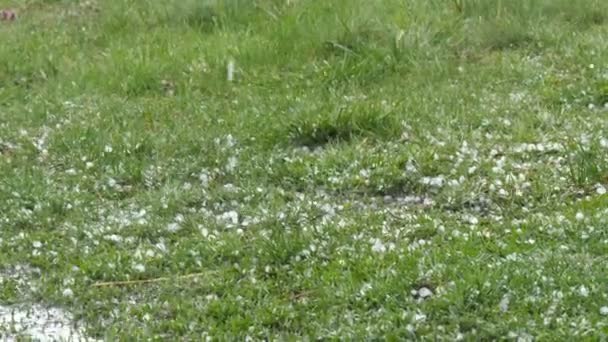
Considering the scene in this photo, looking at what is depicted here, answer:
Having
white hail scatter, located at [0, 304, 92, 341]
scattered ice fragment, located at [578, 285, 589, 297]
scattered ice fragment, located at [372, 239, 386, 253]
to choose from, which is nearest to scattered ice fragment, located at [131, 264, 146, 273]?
white hail scatter, located at [0, 304, 92, 341]

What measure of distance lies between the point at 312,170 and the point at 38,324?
7.26 feet

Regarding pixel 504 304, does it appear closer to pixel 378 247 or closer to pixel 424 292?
pixel 424 292

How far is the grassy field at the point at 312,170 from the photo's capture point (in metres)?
4.89

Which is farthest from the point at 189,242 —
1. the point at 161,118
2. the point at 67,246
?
the point at 161,118

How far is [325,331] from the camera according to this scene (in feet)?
15.3

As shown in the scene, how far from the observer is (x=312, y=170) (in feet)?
21.7

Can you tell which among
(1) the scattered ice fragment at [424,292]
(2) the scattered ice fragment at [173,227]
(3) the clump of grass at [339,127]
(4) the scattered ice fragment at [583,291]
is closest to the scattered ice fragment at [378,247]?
(1) the scattered ice fragment at [424,292]

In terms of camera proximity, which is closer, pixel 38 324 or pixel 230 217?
pixel 38 324

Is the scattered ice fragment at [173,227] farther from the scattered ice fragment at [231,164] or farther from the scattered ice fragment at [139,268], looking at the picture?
the scattered ice fragment at [231,164]

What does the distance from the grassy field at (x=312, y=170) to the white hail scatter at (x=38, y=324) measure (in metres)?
0.03

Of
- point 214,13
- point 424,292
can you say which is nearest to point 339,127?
point 424,292

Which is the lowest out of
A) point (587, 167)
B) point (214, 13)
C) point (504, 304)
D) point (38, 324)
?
point (214, 13)

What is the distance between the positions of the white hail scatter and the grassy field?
0.03 meters

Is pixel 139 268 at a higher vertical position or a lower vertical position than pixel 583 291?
lower
